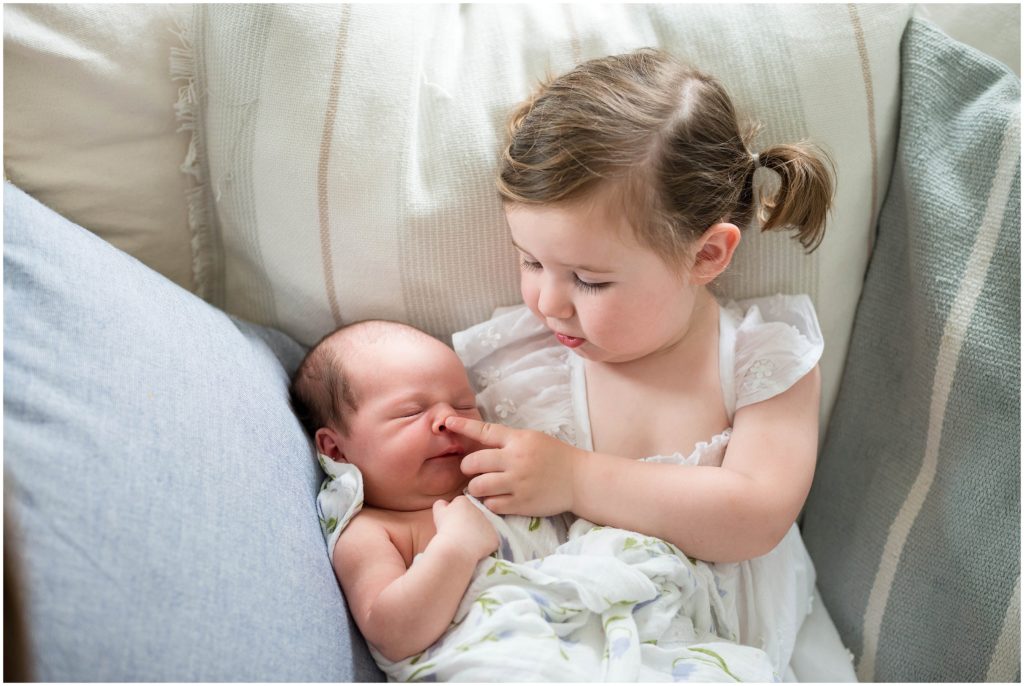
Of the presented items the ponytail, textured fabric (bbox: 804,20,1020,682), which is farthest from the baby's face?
textured fabric (bbox: 804,20,1020,682)

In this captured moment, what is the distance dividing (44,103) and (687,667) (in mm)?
1042

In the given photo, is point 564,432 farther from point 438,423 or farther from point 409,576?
point 409,576

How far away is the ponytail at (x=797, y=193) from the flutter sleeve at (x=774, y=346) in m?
0.11

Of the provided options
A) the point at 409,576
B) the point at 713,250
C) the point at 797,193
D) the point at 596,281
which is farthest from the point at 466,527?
the point at 797,193

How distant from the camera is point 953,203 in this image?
1089mm

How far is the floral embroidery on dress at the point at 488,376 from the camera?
1207 mm

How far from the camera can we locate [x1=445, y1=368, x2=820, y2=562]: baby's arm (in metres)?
1.03

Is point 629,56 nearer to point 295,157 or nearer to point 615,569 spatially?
point 295,157

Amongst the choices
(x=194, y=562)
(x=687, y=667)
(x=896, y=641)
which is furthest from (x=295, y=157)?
(x=896, y=641)

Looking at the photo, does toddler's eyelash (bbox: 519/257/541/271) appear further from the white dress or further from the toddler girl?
the white dress

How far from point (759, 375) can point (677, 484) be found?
0.18m

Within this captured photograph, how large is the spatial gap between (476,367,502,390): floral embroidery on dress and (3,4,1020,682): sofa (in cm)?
7

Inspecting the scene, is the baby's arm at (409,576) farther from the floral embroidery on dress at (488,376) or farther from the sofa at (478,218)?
the floral embroidery on dress at (488,376)

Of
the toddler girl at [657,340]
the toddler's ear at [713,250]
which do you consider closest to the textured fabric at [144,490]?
the toddler girl at [657,340]
